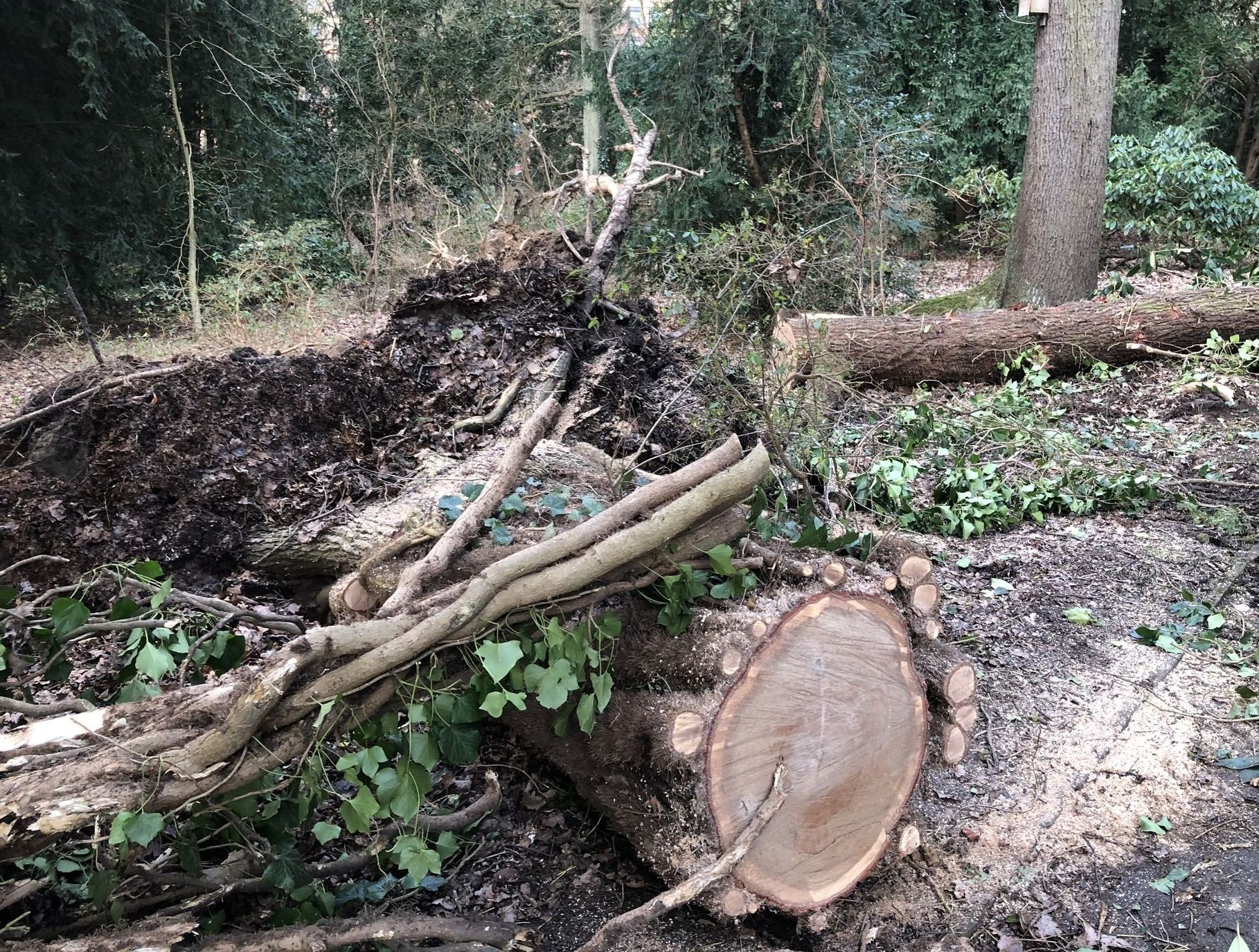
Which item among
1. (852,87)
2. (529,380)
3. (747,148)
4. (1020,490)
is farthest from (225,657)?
(852,87)

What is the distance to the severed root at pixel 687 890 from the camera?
1.93 m

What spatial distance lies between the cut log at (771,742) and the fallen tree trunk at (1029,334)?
14.3 ft

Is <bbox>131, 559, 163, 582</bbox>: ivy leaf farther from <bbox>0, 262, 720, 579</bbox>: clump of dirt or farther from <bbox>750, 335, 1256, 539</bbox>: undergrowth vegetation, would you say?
<bbox>750, 335, 1256, 539</bbox>: undergrowth vegetation

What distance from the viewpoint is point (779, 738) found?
209 centimetres

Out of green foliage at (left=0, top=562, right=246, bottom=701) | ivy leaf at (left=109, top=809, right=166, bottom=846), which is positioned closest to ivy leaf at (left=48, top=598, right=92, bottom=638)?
green foliage at (left=0, top=562, right=246, bottom=701)

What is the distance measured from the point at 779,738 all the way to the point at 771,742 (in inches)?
1.0

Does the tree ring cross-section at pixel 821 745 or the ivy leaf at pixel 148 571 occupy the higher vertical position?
the ivy leaf at pixel 148 571

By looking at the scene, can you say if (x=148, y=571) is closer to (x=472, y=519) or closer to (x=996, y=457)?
(x=472, y=519)

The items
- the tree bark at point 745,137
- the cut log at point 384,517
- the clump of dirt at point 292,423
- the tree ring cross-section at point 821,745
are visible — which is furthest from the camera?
the tree bark at point 745,137

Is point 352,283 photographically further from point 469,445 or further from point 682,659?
point 682,659

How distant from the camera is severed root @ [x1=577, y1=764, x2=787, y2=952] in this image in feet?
6.32

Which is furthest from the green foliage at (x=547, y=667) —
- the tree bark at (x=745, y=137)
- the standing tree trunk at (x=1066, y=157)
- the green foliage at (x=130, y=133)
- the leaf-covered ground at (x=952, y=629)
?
the green foliage at (x=130, y=133)

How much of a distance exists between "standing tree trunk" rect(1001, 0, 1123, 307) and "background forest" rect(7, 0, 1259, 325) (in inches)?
45.3

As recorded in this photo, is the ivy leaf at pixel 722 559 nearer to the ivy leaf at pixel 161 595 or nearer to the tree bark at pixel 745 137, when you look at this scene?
the ivy leaf at pixel 161 595
